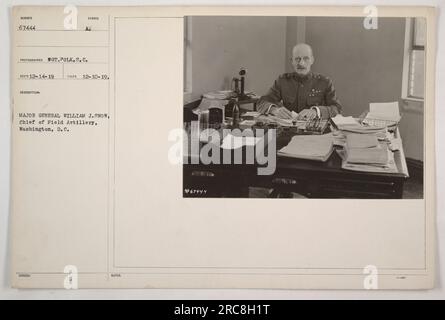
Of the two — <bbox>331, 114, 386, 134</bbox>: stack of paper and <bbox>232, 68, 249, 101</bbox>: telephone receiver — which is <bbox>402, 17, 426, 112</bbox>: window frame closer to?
<bbox>331, 114, 386, 134</bbox>: stack of paper

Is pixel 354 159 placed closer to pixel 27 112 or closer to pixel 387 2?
pixel 387 2

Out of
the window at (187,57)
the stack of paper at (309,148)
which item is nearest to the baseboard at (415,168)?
the stack of paper at (309,148)

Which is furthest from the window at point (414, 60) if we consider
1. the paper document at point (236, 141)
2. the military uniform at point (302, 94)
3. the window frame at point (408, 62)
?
the paper document at point (236, 141)

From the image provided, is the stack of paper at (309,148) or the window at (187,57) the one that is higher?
the window at (187,57)

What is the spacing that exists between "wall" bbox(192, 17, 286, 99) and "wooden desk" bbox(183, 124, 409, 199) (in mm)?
109

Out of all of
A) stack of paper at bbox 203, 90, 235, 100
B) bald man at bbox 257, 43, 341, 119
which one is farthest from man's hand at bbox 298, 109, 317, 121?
stack of paper at bbox 203, 90, 235, 100

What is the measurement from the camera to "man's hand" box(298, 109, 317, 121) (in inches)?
31.9

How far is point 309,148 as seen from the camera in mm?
805

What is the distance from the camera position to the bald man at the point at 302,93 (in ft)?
2.56

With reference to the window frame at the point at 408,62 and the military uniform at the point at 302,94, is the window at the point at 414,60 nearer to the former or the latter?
the window frame at the point at 408,62

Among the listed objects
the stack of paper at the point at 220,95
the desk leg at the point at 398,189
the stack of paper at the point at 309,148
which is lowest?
the desk leg at the point at 398,189

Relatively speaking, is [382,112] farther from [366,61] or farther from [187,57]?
[187,57]
